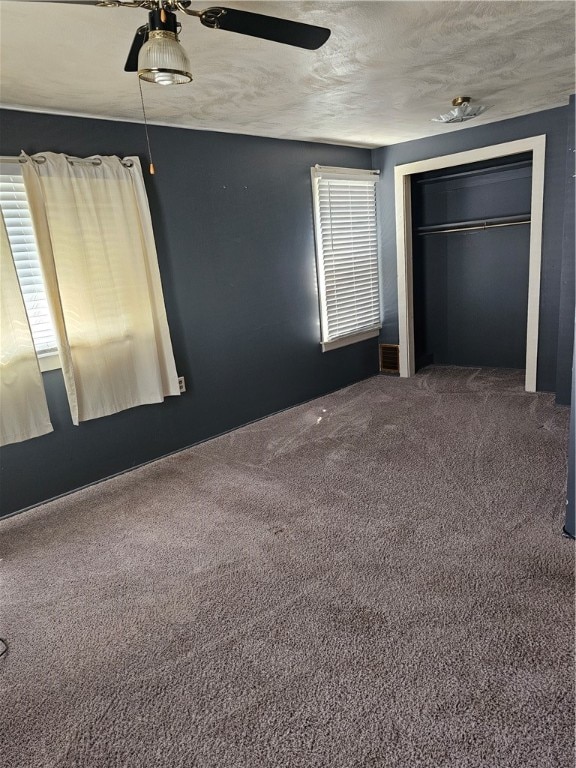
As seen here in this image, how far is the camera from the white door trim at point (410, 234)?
422 centimetres

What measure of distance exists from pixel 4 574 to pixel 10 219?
1.97 metres

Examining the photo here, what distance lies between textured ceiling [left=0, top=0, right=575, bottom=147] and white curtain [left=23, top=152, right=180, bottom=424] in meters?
0.41

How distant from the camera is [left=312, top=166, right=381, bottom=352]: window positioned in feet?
15.8

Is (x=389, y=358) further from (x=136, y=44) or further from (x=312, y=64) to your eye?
(x=136, y=44)

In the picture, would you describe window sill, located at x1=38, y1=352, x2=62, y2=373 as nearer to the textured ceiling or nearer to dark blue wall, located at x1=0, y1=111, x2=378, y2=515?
dark blue wall, located at x1=0, y1=111, x2=378, y2=515

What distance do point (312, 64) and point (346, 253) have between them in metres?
2.56

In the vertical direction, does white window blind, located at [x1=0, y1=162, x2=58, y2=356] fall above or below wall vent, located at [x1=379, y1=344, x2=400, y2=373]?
above

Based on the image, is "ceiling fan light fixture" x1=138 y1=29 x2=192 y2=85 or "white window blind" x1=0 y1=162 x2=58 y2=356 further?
"white window blind" x1=0 y1=162 x2=58 y2=356

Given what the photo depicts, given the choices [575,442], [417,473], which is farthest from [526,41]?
[417,473]

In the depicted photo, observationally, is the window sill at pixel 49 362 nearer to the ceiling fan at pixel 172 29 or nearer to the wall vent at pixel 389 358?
the ceiling fan at pixel 172 29

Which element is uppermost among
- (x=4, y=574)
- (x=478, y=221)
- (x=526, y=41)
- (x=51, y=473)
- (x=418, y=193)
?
(x=526, y=41)

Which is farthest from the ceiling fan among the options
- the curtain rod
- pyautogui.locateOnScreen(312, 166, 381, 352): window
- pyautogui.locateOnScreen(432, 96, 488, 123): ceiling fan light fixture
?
pyautogui.locateOnScreen(312, 166, 381, 352): window

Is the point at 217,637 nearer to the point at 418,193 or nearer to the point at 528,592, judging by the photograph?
the point at 528,592

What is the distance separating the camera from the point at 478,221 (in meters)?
5.04
